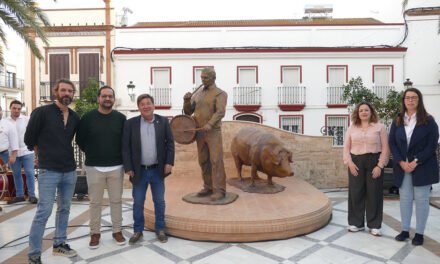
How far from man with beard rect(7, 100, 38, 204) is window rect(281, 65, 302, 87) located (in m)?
15.7

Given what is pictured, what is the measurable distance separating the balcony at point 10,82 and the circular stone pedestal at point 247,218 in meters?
34.3

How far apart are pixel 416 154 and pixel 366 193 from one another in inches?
36.2

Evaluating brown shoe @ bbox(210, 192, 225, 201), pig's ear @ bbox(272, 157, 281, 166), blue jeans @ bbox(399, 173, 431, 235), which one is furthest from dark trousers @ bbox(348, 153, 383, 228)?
brown shoe @ bbox(210, 192, 225, 201)

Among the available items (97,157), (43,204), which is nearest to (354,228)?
(97,157)

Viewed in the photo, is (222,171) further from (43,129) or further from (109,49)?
(109,49)

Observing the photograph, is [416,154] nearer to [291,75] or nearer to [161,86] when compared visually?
[291,75]

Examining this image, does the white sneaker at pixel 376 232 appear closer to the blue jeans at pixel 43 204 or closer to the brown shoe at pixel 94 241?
the brown shoe at pixel 94 241

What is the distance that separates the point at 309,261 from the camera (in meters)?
4.23

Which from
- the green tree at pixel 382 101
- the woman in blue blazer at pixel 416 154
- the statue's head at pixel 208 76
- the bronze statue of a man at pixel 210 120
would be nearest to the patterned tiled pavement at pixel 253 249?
the woman in blue blazer at pixel 416 154

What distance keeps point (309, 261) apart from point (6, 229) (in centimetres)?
443

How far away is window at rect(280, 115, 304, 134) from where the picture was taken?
69.1ft

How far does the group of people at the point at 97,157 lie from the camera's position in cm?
408

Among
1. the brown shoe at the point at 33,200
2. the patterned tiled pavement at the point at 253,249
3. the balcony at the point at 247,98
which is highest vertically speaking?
the balcony at the point at 247,98

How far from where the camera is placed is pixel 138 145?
4.58 metres
